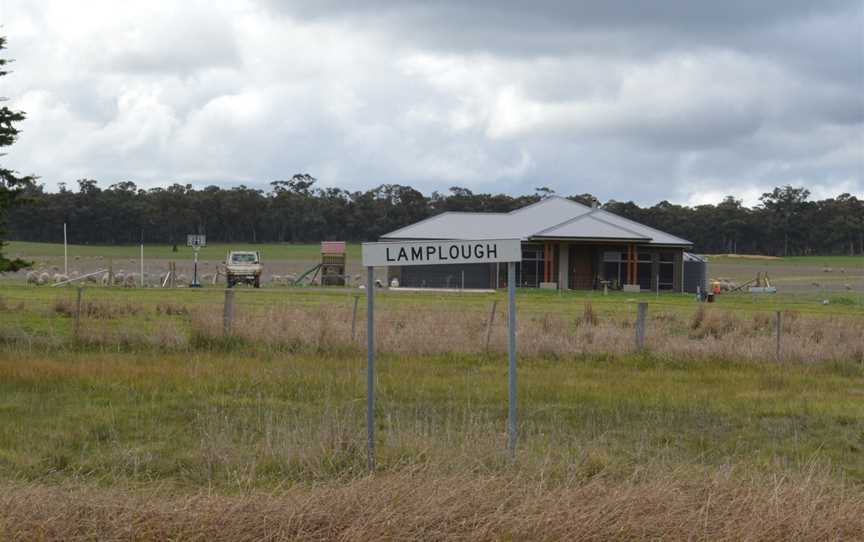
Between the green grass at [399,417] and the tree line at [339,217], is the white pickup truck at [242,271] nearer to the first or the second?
the green grass at [399,417]

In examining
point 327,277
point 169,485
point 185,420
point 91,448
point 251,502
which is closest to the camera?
point 251,502

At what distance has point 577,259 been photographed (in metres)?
53.8

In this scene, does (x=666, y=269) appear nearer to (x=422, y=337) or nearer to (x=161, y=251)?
(x=422, y=337)

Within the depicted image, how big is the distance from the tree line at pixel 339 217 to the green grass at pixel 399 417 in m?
97.2

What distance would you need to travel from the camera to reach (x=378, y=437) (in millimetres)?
9852

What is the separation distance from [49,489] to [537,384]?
29.1 feet

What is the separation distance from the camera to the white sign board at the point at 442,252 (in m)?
7.81

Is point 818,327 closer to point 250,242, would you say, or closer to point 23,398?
point 23,398

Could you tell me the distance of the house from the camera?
2035 inches

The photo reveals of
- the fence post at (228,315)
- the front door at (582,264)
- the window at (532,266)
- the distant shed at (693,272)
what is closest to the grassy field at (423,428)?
the fence post at (228,315)

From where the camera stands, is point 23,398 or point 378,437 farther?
point 23,398

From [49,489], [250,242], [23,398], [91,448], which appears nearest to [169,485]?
[49,489]

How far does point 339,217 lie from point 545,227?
219 feet

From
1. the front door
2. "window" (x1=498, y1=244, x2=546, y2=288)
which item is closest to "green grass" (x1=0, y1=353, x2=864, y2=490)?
"window" (x1=498, y1=244, x2=546, y2=288)
